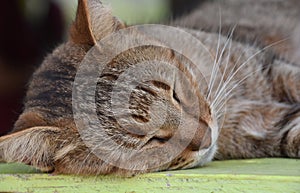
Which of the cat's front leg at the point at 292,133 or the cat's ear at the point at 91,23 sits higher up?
the cat's ear at the point at 91,23

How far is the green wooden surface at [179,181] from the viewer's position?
3.94ft

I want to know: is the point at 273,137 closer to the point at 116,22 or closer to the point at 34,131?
the point at 116,22

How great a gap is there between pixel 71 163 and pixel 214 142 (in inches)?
17.2

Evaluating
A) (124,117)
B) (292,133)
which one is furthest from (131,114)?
(292,133)

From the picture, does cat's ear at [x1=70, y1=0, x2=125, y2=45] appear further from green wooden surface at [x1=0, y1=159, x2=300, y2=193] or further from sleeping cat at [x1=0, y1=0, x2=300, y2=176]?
green wooden surface at [x1=0, y1=159, x2=300, y2=193]

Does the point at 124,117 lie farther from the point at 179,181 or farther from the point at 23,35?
the point at 23,35

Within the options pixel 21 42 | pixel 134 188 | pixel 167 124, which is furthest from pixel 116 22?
pixel 21 42

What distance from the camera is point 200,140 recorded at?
143cm

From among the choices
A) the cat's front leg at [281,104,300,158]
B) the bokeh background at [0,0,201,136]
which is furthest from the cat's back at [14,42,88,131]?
the bokeh background at [0,0,201,136]

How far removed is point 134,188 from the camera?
4.24 feet

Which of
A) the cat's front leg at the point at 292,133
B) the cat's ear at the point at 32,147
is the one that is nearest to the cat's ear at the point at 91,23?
the cat's ear at the point at 32,147

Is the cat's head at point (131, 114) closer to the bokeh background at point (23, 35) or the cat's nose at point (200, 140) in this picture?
the cat's nose at point (200, 140)

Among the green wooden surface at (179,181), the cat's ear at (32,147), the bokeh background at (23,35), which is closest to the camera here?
the green wooden surface at (179,181)

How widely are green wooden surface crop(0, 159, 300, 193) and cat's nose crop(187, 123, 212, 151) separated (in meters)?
0.06
